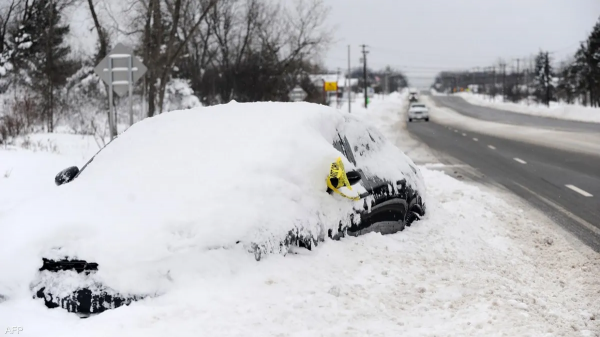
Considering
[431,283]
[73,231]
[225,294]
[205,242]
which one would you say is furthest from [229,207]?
[431,283]

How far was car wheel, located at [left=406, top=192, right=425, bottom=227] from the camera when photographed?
6676 millimetres

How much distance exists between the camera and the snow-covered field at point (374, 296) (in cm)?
375

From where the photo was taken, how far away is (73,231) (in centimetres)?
411

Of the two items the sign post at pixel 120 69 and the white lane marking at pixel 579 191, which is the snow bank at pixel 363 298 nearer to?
the white lane marking at pixel 579 191

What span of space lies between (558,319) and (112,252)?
311 cm

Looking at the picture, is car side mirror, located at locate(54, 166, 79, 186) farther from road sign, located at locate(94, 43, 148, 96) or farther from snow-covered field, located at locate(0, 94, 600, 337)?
road sign, located at locate(94, 43, 148, 96)

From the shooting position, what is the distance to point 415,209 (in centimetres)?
688

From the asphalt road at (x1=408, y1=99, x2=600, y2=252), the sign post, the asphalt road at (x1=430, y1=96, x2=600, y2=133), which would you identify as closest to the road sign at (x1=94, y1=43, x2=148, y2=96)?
the sign post

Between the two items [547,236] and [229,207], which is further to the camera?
[547,236]

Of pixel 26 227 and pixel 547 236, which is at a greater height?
pixel 26 227

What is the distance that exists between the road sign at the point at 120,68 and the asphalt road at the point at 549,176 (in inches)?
297

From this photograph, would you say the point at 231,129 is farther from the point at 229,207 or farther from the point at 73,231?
the point at 73,231

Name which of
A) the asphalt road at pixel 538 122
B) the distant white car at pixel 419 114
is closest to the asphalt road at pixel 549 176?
the asphalt road at pixel 538 122

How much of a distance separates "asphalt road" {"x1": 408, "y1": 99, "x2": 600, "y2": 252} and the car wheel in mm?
1929
